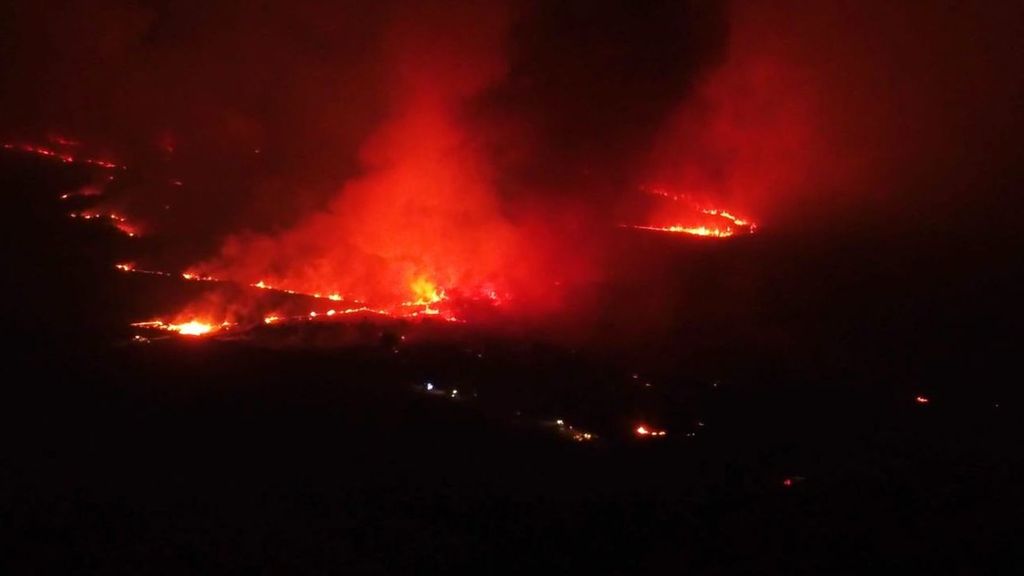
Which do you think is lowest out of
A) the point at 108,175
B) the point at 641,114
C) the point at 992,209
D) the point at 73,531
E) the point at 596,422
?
the point at 73,531

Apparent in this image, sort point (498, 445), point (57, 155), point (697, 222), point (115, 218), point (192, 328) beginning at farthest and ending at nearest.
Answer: point (697, 222)
point (57, 155)
point (115, 218)
point (192, 328)
point (498, 445)

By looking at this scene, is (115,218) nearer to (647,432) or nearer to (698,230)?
(647,432)

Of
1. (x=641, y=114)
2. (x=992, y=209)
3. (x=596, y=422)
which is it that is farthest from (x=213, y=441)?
(x=992, y=209)

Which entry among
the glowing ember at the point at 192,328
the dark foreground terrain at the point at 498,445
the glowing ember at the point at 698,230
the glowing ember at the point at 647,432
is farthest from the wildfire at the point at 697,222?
the glowing ember at the point at 192,328

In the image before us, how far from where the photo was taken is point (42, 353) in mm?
9961

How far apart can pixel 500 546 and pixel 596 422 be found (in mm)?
2806

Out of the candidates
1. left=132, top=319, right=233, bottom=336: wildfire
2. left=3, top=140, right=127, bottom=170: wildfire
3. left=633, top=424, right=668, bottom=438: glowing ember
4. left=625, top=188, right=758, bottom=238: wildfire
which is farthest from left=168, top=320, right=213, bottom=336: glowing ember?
left=625, top=188, right=758, bottom=238: wildfire

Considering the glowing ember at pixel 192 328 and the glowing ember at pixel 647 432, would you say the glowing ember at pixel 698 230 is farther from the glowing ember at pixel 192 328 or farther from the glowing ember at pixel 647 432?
the glowing ember at pixel 192 328

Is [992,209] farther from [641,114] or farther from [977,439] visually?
[977,439]

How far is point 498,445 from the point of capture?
28.9 feet

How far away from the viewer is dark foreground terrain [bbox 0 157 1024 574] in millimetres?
7086

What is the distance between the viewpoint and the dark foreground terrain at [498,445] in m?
7.09

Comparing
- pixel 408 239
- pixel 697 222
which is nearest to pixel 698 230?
pixel 697 222

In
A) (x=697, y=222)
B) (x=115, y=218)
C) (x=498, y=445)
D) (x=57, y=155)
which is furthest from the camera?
(x=697, y=222)
